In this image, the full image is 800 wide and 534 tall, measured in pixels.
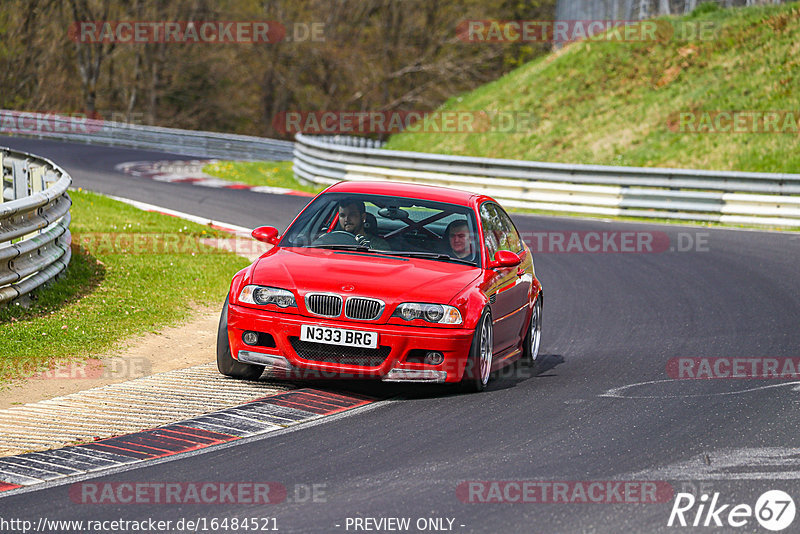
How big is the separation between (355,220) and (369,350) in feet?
5.32

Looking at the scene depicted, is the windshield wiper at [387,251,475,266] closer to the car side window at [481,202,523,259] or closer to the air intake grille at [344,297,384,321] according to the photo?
the car side window at [481,202,523,259]

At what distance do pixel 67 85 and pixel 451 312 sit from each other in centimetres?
5576

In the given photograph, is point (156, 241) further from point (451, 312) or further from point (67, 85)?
point (67, 85)

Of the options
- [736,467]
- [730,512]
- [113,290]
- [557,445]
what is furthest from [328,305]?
[113,290]

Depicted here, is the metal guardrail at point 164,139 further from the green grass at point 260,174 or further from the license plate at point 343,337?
the license plate at point 343,337

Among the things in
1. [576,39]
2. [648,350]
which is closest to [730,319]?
[648,350]

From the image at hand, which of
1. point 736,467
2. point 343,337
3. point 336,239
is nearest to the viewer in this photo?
point 736,467

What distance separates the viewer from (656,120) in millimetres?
30578

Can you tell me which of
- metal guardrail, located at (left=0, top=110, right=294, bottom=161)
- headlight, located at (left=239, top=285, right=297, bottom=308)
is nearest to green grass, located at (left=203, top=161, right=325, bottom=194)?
metal guardrail, located at (left=0, top=110, right=294, bottom=161)

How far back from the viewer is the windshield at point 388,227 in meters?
8.53

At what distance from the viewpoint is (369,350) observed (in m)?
7.50

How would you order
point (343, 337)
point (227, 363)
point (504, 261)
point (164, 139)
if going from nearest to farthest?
1. point (343, 337)
2. point (227, 363)
3. point (504, 261)
4. point (164, 139)

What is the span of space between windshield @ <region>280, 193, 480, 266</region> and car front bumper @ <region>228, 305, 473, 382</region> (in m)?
1.05

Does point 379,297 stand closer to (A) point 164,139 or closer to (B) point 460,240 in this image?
(B) point 460,240
